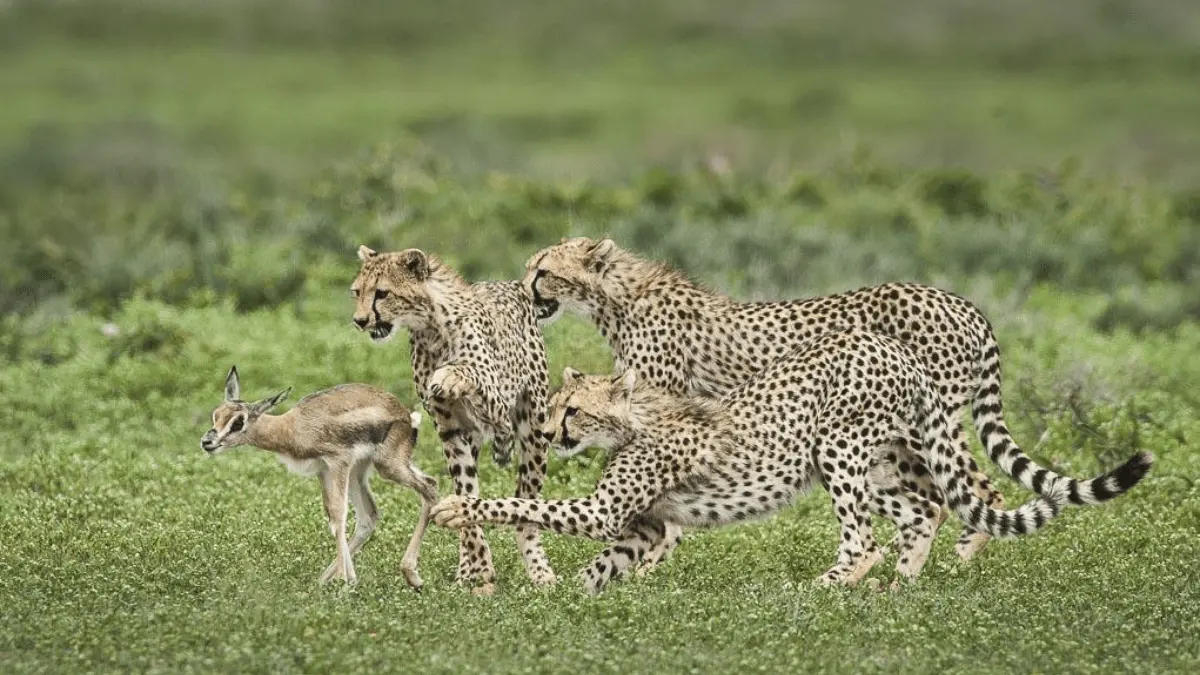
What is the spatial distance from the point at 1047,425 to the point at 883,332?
2.42 m

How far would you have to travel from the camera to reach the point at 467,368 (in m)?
9.58

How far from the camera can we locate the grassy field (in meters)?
8.30

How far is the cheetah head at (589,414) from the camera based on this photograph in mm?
9547

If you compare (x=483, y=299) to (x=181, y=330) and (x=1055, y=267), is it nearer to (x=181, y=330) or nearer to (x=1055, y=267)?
(x=181, y=330)

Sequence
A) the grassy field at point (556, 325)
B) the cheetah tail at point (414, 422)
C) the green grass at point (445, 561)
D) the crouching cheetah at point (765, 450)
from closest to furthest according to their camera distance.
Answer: the green grass at point (445, 561) < the grassy field at point (556, 325) < the crouching cheetah at point (765, 450) < the cheetah tail at point (414, 422)

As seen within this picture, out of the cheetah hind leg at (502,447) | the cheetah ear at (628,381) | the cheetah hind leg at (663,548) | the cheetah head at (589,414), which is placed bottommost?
the cheetah hind leg at (663,548)

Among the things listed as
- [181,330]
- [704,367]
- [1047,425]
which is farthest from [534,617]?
[181,330]

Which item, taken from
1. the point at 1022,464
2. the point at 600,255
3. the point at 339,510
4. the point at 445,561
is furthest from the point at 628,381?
the point at 1022,464

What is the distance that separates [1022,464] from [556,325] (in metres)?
4.46

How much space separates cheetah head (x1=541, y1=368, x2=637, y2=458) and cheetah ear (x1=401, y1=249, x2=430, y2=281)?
2.71 ft

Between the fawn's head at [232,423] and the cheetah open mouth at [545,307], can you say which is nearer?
the fawn's head at [232,423]

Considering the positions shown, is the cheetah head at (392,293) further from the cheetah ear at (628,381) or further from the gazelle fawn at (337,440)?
the cheetah ear at (628,381)

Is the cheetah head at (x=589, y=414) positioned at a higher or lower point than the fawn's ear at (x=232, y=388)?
lower

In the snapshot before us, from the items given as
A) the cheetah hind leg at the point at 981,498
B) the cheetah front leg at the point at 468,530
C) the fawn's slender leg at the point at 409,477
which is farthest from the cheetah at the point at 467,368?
the cheetah hind leg at the point at 981,498
